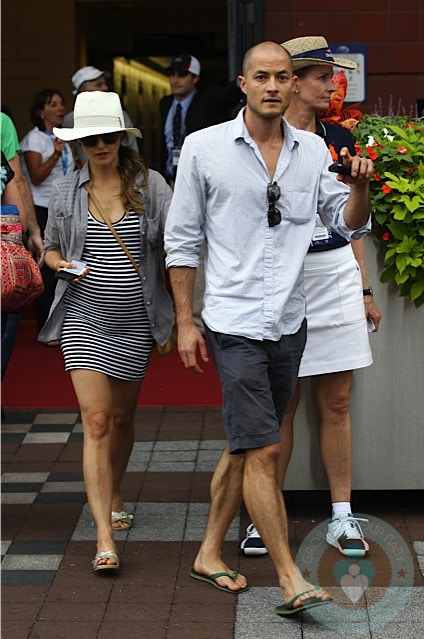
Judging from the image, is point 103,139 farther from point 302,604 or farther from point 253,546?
point 302,604

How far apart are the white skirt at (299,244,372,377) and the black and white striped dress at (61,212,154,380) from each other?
707 mm

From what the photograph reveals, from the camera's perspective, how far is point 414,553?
16.4ft

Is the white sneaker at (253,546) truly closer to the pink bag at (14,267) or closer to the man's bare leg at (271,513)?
the man's bare leg at (271,513)

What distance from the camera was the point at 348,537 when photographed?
5.04 m

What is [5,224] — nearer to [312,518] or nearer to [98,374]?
[98,374]

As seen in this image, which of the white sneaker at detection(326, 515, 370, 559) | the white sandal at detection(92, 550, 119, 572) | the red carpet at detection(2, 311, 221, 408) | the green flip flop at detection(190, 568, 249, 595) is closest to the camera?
the green flip flop at detection(190, 568, 249, 595)

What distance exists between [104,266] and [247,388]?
0.96 m

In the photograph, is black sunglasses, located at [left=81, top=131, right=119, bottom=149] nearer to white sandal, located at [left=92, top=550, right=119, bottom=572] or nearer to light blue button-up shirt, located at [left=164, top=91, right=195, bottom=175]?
white sandal, located at [left=92, top=550, right=119, bottom=572]

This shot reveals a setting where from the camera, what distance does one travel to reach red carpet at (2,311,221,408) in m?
7.76

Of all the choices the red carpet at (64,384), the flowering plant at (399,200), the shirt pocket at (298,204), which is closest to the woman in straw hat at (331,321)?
the flowering plant at (399,200)

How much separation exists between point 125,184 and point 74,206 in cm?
23

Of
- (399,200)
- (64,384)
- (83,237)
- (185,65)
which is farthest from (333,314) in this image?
(185,65)

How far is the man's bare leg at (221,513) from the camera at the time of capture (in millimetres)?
4672

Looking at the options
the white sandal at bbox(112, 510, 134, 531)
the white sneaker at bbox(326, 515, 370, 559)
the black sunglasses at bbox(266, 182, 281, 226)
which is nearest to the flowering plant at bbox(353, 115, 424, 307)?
the black sunglasses at bbox(266, 182, 281, 226)
